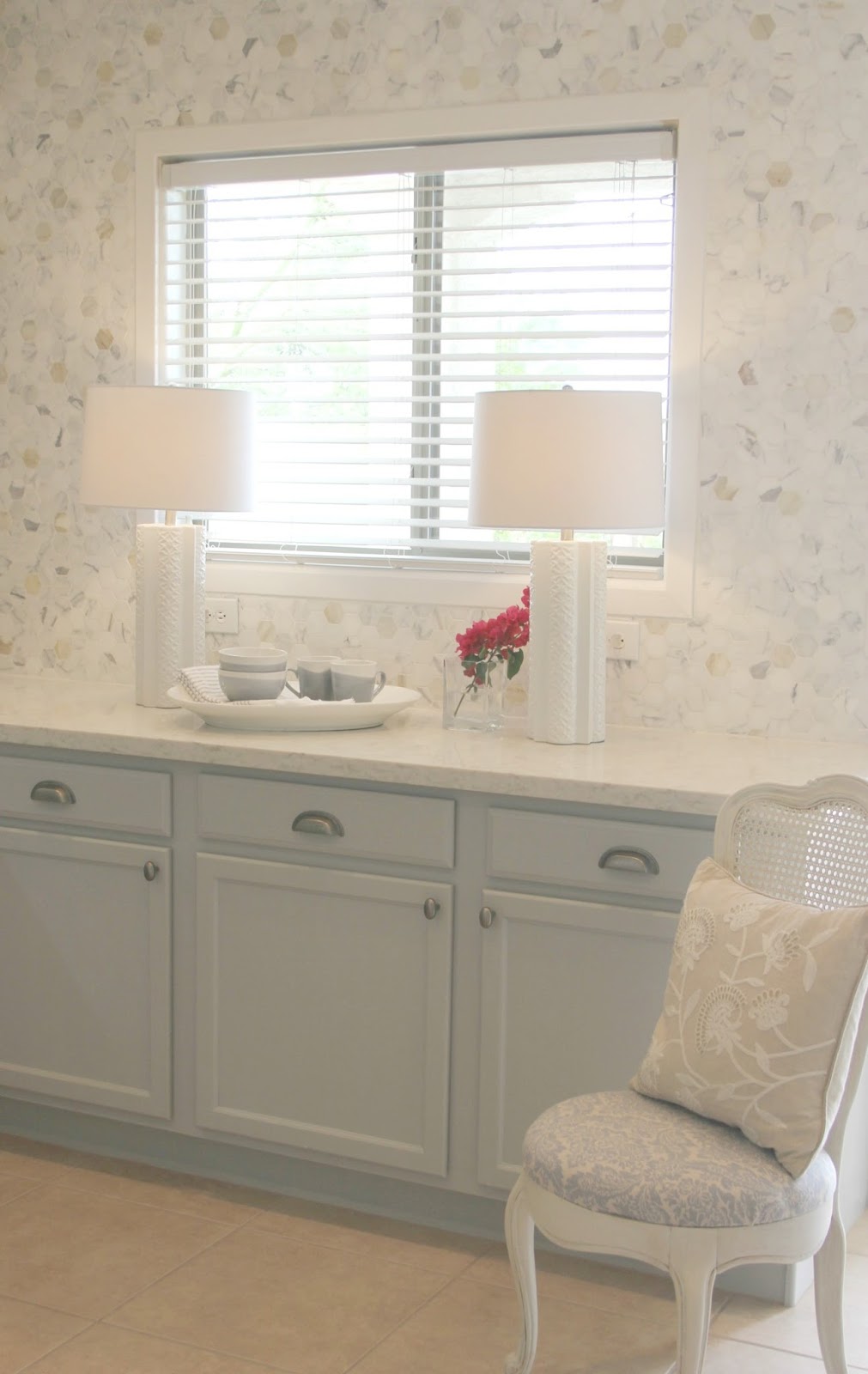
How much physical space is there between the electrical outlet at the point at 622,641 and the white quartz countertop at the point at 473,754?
15 cm

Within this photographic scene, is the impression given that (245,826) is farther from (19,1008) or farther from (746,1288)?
(746,1288)

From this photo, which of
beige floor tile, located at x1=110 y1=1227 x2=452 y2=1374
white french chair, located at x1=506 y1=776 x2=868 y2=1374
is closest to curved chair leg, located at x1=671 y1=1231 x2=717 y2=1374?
white french chair, located at x1=506 y1=776 x2=868 y2=1374

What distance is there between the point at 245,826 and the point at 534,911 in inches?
22.5

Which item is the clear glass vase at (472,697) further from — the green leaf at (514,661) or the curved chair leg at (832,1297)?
the curved chair leg at (832,1297)

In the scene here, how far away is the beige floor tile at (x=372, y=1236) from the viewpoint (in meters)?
2.63

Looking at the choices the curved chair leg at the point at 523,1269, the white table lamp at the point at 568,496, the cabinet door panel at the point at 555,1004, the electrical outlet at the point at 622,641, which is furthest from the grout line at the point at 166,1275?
the electrical outlet at the point at 622,641

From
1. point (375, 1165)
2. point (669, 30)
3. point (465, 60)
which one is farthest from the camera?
point (465, 60)

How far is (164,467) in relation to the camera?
302 cm

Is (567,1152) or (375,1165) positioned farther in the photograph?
(375,1165)

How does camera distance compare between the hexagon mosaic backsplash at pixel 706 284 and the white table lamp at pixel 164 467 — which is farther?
the white table lamp at pixel 164 467

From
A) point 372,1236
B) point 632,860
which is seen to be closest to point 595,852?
point 632,860

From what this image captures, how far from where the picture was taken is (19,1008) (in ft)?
9.84

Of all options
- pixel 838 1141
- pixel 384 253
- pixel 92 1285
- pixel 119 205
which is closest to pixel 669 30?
pixel 384 253

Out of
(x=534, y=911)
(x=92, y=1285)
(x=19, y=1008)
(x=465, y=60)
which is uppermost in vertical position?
(x=465, y=60)
